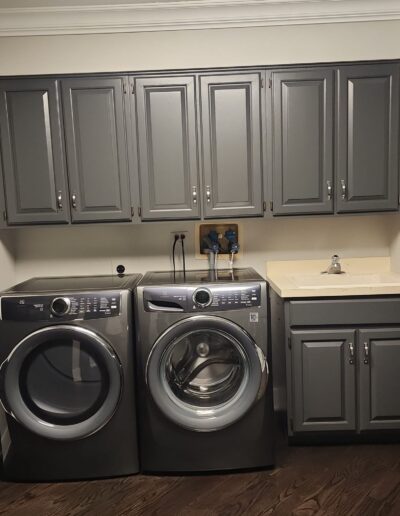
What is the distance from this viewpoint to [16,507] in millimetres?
2037

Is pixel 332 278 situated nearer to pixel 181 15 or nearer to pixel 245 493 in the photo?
pixel 245 493

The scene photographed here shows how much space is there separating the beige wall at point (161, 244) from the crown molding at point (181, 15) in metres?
1.19

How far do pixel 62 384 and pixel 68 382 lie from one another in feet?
0.11

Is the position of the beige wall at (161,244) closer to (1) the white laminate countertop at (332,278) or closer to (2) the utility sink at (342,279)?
(1) the white laminate countertop at (332,278)

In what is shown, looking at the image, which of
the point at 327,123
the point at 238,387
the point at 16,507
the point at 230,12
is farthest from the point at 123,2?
the point at 16,507

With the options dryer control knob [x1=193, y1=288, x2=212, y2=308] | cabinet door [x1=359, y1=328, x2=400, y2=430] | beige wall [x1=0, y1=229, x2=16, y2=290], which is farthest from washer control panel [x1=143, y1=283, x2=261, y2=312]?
beige wall [x1=0, y1=229, x2=16, y2=290]

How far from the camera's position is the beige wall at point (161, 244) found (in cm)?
283

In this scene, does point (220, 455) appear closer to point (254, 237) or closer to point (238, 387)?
point (238, 387)

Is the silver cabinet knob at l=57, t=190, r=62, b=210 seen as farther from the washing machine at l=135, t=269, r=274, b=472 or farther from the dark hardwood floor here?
the dark hardwood floor

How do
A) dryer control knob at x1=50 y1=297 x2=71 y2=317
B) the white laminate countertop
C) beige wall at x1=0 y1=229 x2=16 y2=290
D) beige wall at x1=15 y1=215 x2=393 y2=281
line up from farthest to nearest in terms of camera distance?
beige wall at x1=15 y1=215 x2=393 y2=281 → beige wall at x1=0 y1=229 x2=16 y2=290 → the white laminate countertop → dryer control knob at x1=50 y1=297 x2=71 y2=317

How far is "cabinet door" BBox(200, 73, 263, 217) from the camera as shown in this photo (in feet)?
7.86

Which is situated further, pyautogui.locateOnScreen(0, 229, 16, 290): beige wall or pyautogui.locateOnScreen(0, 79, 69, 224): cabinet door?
pyautogui.locateOnScreen(0, 229, 16, 290): beige wall

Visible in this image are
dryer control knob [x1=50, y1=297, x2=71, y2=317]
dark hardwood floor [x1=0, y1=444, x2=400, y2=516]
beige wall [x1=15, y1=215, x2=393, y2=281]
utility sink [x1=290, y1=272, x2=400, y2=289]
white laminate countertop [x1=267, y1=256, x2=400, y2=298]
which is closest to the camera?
dark hardwood floor [x1=0, y1=444, x2=400, y2=516]

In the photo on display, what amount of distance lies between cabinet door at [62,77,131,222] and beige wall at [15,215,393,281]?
1.21 feet
